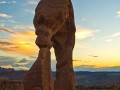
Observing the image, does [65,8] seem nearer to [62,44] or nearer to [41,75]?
[62,44]

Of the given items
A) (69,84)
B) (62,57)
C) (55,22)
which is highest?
(55,22)

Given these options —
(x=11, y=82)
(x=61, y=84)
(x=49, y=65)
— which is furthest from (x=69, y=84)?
(x=11, y=82)

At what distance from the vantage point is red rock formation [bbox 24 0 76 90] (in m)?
13.4

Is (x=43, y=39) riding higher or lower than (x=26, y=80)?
higher

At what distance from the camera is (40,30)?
14.0 m

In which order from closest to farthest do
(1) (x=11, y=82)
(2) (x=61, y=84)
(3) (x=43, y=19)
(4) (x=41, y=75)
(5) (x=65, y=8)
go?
1. (4) (x=41, y=75)
2. (3) (x=43, y=19)
3. (5) (x=65, y=8)
4. (2) (x=61, y=84)
5. (1) (x=11, y=82)

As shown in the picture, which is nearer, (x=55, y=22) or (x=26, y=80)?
(x=26, y=80)

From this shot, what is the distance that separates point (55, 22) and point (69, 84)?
3605 millimetres

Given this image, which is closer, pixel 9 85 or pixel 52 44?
pixel 52 44

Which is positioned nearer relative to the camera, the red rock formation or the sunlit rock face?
the red rock formation

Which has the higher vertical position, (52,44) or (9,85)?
(52,44)

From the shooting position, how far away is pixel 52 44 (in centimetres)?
1478

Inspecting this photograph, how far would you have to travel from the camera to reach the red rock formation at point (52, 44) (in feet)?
44.0

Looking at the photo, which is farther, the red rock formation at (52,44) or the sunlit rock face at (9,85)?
the sunlit rock face at (9,85)
